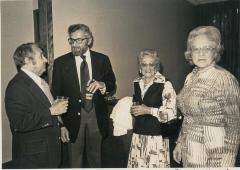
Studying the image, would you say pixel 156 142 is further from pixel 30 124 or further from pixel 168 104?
pixel 30 124

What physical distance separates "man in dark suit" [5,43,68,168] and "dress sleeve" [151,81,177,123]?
45cm

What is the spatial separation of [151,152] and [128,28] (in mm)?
724

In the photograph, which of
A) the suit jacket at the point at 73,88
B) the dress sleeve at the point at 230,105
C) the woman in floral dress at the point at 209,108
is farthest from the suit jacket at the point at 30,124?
the dress sleeve at the point at 230,105

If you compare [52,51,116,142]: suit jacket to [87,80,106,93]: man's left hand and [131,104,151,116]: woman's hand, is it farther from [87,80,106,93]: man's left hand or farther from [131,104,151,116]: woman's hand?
[131,104,151,116]: woman's hand

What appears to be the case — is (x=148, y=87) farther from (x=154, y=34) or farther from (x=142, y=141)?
(x=154, y=34)

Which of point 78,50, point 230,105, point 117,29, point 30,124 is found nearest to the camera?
point 230,105

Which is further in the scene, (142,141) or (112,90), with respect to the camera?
(112,90)

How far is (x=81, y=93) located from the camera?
1498 mm

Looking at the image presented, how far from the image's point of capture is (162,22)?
1581mm

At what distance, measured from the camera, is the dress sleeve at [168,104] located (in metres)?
1.31

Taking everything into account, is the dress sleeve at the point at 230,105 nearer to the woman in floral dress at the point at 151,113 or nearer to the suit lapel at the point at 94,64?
the woman in floral dress at the point at 151,113

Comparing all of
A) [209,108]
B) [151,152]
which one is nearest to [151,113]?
[151,152]

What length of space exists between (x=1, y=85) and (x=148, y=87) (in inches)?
30.4

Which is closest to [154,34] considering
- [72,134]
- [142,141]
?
[142,141]
